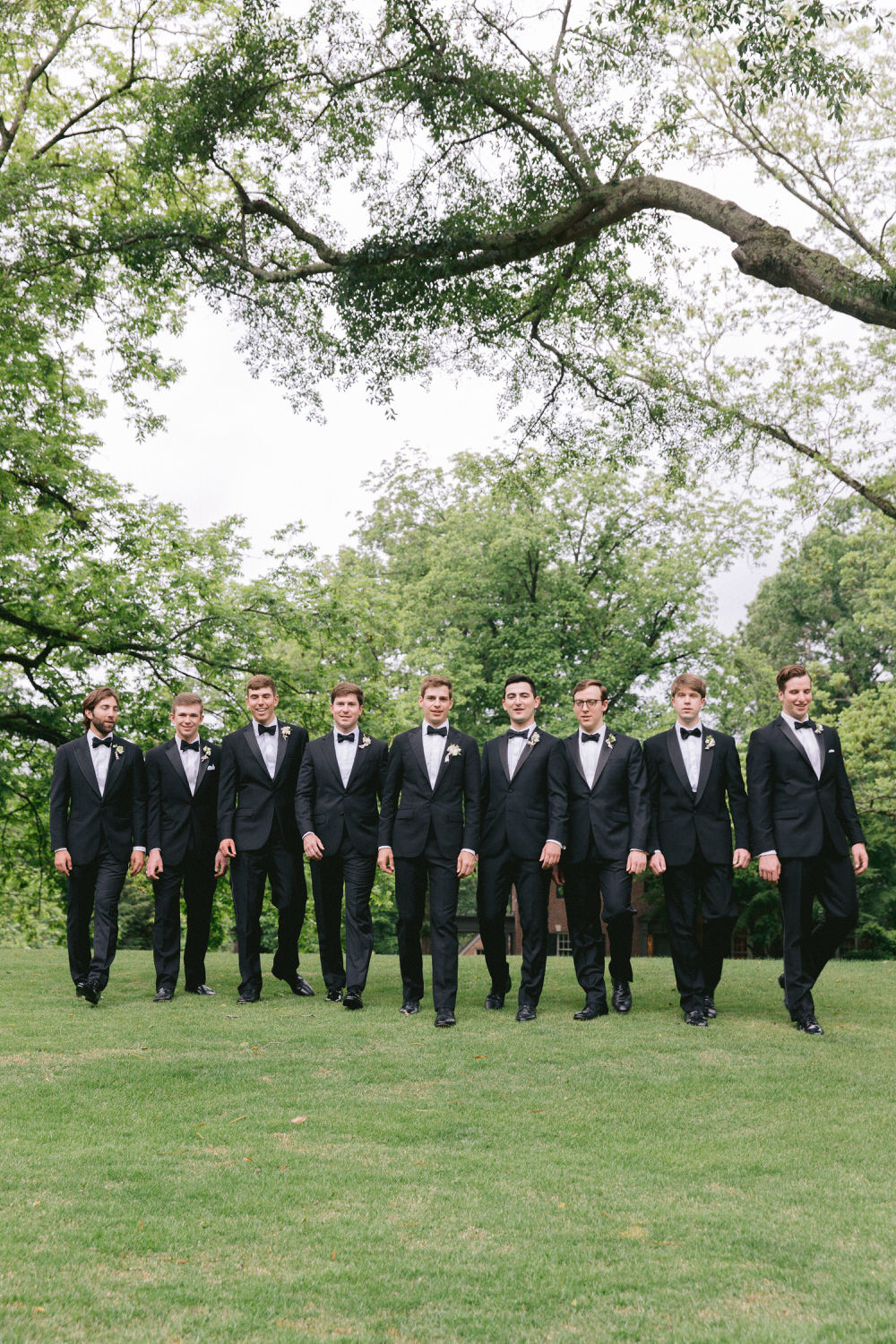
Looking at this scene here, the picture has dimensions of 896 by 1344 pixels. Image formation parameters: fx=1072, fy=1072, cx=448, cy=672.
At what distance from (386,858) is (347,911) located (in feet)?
1.89

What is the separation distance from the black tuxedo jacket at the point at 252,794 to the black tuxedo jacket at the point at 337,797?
0.27 metres

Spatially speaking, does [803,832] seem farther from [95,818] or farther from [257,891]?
[95,818]

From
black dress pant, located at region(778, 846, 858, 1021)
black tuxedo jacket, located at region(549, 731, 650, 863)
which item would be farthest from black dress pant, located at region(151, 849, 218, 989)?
black dress pant, located at region(778, 846, 858, 1021)

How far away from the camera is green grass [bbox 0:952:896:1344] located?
10.2 feet

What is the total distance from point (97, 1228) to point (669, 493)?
27946 millimetres

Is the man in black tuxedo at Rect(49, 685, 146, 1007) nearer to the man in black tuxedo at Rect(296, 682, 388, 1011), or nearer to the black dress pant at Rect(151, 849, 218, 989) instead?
the black dress pant at Rect(151, 849, 218, 989)

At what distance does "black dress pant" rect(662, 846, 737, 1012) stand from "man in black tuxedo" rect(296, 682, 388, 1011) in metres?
2.28

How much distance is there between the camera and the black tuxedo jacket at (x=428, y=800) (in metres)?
7.86

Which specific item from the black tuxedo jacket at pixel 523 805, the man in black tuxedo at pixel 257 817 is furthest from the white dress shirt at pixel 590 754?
the man in black tuxedo at pixel 257 817

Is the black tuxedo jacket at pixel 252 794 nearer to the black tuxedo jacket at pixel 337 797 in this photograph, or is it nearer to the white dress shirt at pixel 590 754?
the black tuxedo jacket at pixel 337 797

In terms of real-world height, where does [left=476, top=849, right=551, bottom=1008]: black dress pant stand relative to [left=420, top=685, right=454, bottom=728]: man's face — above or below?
below

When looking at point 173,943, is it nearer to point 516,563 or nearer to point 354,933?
point 354,933

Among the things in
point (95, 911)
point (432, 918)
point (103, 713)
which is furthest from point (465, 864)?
point (103, 713)

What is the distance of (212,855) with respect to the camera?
895 cm
